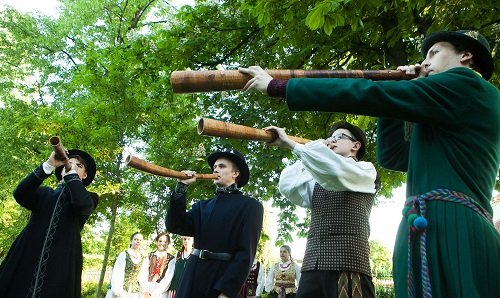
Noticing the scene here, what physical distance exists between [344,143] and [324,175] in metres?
0.70

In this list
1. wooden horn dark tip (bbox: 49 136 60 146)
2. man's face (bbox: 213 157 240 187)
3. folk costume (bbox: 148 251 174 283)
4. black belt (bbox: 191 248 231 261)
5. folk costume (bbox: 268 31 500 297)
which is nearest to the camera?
folk costume (bbox: 268 31 500 297)

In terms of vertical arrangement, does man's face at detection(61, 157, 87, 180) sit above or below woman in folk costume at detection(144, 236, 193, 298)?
above

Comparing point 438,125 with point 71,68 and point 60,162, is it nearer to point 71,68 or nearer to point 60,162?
point 60,162

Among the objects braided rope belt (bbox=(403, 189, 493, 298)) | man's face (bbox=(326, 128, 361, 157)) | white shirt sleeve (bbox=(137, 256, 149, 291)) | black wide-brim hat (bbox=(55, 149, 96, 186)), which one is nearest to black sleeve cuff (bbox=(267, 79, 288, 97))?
braided rope belt (bbox=(403, 189, 493, 298))

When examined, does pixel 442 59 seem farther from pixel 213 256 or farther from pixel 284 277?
pixel 284 277

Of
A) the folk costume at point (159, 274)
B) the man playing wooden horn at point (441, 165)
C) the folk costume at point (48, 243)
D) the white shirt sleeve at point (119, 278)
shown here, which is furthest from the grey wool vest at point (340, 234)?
the white shirt sleeve at point (119, 278)

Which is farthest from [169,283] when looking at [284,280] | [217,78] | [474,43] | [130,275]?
[474,43]

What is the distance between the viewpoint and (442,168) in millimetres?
→ 1804

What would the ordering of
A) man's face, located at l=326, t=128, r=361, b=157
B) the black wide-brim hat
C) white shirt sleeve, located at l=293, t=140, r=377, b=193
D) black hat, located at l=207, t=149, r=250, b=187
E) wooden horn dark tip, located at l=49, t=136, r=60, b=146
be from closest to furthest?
white shirt sleeve, located at l=293, t=140, r=377, b=193 < man's face, located at l=326, t=128, r=361, b=157 < wooden horn dark tip, located at l=49, t=136, r=60, b=146 < black hat, located at l=207, t=149, r=250, b=187 < the black wide-brim hat

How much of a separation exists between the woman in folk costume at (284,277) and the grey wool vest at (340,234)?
7461 millimetres

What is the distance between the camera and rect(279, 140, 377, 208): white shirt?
9.80ft

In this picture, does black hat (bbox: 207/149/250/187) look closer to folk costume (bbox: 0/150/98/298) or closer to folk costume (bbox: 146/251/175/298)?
folk costume (bbox: 0/150/98/298)

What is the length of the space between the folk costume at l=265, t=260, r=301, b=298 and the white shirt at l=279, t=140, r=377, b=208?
7.10 metres

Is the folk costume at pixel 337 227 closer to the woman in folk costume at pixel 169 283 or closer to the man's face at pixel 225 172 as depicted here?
the man's face at pixel 225 172
